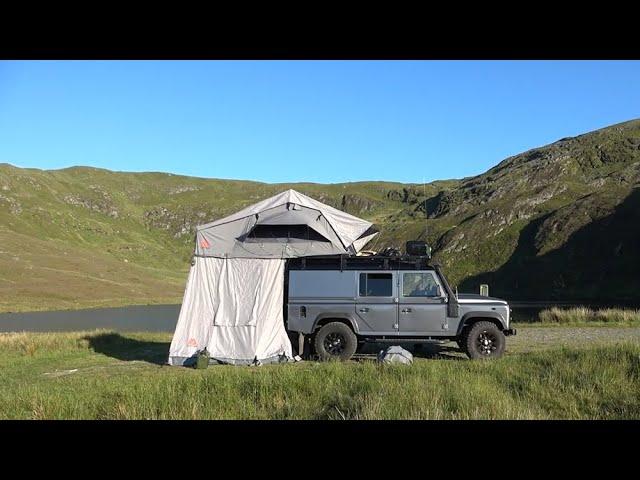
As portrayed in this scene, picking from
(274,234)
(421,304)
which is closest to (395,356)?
(421,304)

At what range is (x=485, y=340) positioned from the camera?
12.4 meters

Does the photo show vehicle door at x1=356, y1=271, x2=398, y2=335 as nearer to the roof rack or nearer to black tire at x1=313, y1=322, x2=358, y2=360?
the roof rack

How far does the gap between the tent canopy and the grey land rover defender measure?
0.51m

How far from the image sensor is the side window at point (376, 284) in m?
12.7

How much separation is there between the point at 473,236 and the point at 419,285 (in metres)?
59.3

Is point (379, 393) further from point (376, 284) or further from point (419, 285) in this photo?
point (419, 285)

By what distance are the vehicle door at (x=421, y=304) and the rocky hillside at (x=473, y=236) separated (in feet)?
133
